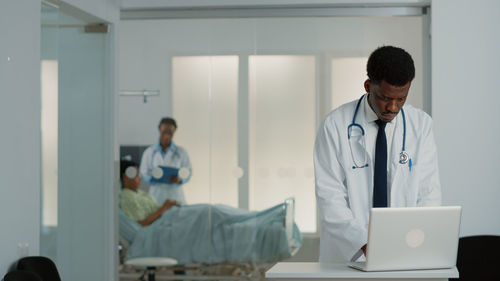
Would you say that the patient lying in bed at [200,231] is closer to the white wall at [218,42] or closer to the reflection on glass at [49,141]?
the white wall at [218,42]

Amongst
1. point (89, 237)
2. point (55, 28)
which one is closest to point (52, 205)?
point (89, 237)

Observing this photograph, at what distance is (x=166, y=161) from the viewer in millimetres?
4730

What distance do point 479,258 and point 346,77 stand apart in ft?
5.09

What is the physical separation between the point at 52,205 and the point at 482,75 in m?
3.05

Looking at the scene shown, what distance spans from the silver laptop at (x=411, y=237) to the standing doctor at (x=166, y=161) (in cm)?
276

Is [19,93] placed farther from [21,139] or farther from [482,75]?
[482,75]

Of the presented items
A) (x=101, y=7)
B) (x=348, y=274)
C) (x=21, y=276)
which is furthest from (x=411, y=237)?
(x=101, y=7)

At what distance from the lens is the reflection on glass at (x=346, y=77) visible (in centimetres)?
457

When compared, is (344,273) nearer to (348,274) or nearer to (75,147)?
(348,274)

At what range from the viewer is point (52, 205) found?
391cm

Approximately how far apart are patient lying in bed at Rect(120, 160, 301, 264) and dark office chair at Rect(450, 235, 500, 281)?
1148 mm

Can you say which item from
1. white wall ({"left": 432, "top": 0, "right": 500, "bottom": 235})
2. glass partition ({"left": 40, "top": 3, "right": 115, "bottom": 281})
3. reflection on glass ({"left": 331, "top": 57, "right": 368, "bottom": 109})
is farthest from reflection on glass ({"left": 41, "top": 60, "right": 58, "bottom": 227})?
white wall ({"left": 432, "top": 0, "right": 500, "bottom": 235})

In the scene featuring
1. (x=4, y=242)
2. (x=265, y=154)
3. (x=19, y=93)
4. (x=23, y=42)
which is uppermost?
(x=23, y=42)

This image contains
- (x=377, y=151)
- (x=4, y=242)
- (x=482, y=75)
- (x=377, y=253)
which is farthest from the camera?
(x=482, y=75)
